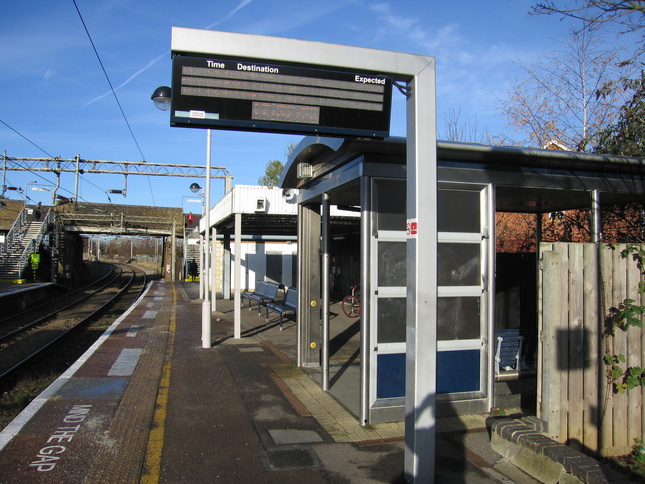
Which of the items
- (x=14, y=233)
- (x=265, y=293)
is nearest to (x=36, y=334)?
(x=265, y=293)

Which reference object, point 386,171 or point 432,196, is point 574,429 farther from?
point 386,171

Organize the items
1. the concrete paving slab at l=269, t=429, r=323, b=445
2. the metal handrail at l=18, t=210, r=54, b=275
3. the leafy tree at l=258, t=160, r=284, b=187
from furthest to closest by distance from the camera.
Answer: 1. the leafy tree at l=258, t=160, r=284, b=187
2. the metal handrail at l=18, t=210, r=54, b=275
3. the concrete paving slab at l=269, t=429, r=323, b=445

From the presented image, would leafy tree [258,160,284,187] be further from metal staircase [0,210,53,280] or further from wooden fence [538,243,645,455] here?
wooden fence [538,243,645,455]

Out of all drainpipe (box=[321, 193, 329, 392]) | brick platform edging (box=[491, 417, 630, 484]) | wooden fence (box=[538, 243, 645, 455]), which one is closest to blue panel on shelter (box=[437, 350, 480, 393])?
brick platform edging (box=[491, 417, 630, 484])

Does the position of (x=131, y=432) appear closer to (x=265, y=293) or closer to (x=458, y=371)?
(x=458, y=371)

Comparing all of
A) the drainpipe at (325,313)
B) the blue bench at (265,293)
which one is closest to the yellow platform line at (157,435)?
the drainpipe at (325,313)

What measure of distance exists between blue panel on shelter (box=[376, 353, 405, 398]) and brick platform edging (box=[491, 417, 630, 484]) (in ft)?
3.74

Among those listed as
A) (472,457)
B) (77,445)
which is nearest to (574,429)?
(472,457)

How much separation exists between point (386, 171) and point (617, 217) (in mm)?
5463

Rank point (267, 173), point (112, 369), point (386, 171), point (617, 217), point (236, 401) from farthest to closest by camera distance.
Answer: point (267, 173) → point (617, 217) → point (112, 369) → point (236, 401) → point (386, 171)

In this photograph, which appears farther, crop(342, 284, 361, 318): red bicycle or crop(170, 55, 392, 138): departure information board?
crop(342, 284, 361, 318): red bicycle

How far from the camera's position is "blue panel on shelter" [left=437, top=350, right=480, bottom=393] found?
223 inches

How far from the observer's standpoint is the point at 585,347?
14.8 ft

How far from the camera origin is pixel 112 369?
7742 mm
